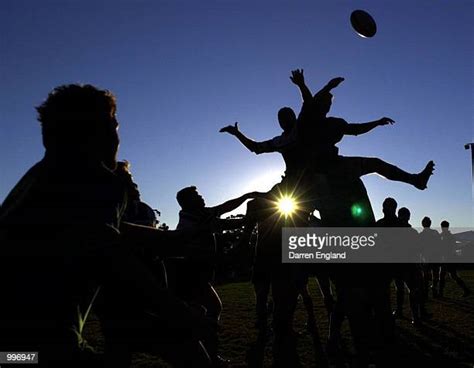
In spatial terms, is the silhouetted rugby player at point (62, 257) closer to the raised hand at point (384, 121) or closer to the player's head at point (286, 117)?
the raised hand at point (384, 121)

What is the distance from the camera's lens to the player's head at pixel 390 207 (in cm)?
789

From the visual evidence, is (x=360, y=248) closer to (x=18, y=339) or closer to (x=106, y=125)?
(x=106, y=125)

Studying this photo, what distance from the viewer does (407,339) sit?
23.1ft

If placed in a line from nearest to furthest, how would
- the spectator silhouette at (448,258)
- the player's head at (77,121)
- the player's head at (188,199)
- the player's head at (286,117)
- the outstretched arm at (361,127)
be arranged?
the player's head at (77,121), the outstretched arm at (361,127), the player's head at (286,117), the player's head at (188,199), the spectator silhouette at (448,258)

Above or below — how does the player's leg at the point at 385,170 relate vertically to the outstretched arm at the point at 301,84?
below

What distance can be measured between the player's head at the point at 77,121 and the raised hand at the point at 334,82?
2805 mm

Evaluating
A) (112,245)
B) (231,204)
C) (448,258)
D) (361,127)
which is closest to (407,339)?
(361,127)

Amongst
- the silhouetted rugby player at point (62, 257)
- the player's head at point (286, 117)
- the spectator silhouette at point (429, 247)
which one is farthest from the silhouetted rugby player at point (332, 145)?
the spectator silhouette at point (429, 247)

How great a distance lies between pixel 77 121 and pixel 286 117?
380cm

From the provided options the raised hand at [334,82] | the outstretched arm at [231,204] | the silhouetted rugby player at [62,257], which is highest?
the raised hand at [334,82]

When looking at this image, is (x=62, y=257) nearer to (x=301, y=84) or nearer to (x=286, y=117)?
(x=301, y=84)

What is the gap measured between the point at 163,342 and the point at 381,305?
2.05m

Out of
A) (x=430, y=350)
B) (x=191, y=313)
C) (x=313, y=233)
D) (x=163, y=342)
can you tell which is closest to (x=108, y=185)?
(x=191, y=313)

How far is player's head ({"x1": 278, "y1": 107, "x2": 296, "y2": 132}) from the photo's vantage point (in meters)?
5.07
